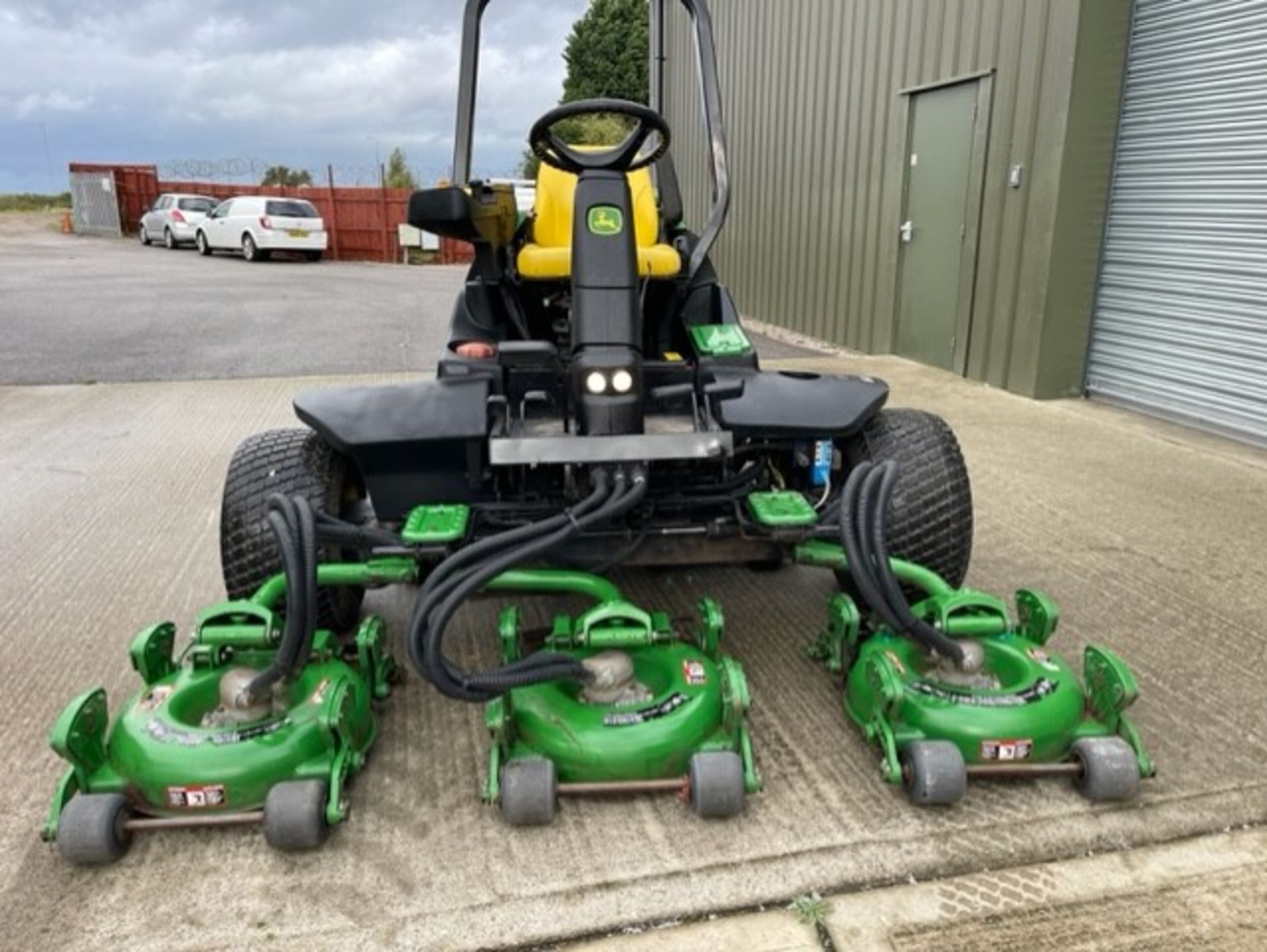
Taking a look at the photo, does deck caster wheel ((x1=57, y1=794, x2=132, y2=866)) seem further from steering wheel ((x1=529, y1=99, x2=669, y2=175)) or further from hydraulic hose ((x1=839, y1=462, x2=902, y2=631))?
steering wheel ((x1=529, y1=99, x2=669, y2=175))

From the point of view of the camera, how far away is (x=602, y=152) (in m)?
3.19

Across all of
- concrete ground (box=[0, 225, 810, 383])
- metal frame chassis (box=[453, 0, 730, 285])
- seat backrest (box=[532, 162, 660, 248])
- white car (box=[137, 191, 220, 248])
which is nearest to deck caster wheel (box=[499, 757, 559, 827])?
metal frame chassis (box=[453, 0, 730, 285])

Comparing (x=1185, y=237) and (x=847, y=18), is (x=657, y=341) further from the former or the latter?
(x=847, y=18)

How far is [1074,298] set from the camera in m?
6.96

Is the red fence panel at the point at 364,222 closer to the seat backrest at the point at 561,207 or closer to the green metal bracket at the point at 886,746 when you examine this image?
the seat backrest at the point at 561,207

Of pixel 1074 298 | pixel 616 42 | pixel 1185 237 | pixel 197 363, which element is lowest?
pixel 197 363

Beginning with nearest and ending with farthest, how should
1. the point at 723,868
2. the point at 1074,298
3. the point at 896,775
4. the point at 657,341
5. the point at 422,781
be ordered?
the point at 723,868 < the point at 896,775 < the point at 422,781 < the point at 657,341 < the point at 1074,298

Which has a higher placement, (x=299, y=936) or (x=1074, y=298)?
(x=1074, y=298)

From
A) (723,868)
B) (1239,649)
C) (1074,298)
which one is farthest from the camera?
(1074,298)

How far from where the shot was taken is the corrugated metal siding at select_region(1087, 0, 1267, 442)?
5.78 meters

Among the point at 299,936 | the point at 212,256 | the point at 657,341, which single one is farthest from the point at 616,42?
the point at 299,936

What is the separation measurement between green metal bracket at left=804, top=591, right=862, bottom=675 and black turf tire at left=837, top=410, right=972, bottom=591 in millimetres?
297

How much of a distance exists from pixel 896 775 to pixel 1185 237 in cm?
541

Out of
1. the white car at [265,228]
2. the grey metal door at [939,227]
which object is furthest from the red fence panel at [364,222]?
the grey metal door at [939,227]
